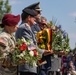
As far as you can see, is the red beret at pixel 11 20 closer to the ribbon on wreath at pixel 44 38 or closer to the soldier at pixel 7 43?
the soldier at pixel 7 43

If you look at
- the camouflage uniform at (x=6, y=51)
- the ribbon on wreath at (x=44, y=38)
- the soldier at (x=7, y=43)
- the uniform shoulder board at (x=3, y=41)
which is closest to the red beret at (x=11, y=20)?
the soldier at (x=7, y=43)

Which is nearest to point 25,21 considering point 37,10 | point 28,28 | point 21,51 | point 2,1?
point 28,28

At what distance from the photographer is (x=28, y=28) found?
6.80 m

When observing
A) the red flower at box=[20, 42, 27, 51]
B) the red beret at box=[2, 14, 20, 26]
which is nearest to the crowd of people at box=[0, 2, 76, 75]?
the red beret at box=[2, 14, 20, 26]

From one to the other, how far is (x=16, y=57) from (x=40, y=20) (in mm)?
2336

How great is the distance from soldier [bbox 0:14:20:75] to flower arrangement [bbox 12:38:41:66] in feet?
0.30

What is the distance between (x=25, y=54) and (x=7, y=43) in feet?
1.03

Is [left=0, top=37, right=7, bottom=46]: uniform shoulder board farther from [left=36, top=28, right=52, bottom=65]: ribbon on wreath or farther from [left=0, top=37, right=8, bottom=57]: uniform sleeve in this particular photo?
[left=36, top=28, right=52, bottom=65]: ribbon on wreath

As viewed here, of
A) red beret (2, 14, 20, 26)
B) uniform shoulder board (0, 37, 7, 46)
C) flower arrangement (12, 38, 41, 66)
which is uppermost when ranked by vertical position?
red beret (2, 14, 20, 26)

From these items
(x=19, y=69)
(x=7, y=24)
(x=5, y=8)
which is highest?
(x=5, y=8)

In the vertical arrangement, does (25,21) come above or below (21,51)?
above

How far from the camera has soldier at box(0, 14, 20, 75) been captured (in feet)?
18.9

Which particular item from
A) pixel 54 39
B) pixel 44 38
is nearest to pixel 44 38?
pixel 44 38

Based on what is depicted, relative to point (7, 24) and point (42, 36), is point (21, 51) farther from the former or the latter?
point (42, 36)
